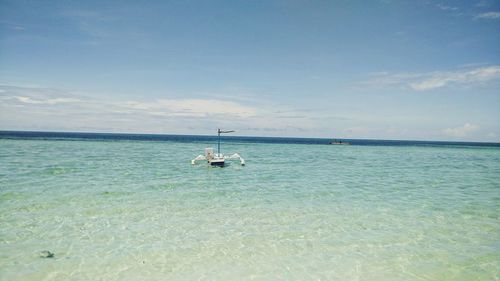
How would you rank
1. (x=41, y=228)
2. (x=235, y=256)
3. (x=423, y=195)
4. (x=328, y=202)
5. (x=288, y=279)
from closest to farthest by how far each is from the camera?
(x=288, y=279) → (x=235, y=256) → (x=41, y=228) → (x=328, y=202) → (x=423, y=195)

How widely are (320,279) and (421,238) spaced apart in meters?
4.93

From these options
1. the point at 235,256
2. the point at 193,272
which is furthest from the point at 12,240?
the point at 235,256

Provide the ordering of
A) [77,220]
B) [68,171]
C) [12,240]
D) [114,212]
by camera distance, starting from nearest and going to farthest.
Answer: [12,240]
[77,220]
[114,212]
[68,171]

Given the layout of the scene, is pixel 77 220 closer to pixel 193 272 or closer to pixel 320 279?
pixel 193 272

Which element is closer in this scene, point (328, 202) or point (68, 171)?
point (328, 202)

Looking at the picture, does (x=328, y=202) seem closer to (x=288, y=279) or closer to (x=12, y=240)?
(x=288, y=279)

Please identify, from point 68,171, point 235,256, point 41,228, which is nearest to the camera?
point 235,256

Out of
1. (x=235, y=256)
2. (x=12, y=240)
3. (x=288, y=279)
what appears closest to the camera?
(x=288, y=279)

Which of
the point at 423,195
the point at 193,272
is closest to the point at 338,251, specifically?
the point at 193,272

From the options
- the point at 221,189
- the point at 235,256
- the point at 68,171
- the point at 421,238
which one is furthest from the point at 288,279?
the point at 68,171

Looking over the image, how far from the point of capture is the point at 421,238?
10297 mm

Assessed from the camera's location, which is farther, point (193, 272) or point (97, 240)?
point (97, 240)

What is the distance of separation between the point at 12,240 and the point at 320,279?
8.81m

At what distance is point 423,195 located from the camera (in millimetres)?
17766
